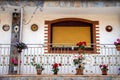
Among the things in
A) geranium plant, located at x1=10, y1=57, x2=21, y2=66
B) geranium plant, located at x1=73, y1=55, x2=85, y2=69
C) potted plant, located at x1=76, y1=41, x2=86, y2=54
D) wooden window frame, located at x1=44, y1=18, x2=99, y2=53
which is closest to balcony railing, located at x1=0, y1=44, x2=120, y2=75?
wooden window frame, located at x1=44, y1=18, x2=99, y2=53

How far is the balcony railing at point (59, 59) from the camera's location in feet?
34.8

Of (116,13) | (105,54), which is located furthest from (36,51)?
(116,13)

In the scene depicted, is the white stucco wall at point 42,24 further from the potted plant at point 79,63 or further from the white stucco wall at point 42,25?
the potted plant at point 79,63

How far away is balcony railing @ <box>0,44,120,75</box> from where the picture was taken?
10.6 m

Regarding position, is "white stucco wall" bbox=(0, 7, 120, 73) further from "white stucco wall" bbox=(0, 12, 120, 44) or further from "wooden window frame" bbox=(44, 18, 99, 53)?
"wooden window frame" bbox=(44, 18, 99, 53)

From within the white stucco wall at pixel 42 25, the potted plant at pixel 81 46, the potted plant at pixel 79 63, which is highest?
the white stucco wall at pixel 42 25

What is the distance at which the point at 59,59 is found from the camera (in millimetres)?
10727

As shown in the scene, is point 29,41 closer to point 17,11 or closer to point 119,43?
point 17,11

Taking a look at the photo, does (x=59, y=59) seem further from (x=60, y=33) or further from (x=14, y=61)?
(x=14, y=61)

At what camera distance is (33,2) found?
10094 mm

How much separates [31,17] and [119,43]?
4302 millimetres

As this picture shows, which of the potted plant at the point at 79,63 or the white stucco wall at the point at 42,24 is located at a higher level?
the white stucco wall at the point at 42,24

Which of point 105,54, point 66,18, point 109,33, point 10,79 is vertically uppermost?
point 66,18

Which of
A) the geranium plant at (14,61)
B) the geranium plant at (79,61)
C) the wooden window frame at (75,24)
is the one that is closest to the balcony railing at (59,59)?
the wooden window frame at (75,24)
